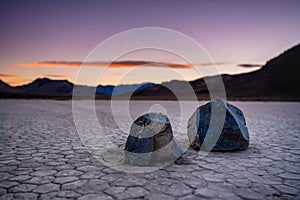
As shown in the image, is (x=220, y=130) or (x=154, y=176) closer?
(x=154, y=176)

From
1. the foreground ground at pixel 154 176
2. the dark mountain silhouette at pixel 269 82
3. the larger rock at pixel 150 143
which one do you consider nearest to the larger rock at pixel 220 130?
the foreground ground at pixel 154 176

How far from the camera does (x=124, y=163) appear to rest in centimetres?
430

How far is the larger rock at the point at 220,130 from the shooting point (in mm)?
5133

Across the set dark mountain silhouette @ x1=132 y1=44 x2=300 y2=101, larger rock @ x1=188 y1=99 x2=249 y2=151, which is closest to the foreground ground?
larger rock @ x1=188 y1=99 x2=249 y2=151

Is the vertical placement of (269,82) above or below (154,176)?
above

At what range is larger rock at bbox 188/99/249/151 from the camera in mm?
5133

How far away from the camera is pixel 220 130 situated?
513 centimetres

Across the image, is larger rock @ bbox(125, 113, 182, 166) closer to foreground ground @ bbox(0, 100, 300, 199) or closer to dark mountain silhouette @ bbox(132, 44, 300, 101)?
foreground ground @ bbox(0, 100, 300, 199)

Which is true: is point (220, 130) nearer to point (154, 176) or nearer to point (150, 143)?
point (150, 143)

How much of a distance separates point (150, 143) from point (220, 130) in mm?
1725

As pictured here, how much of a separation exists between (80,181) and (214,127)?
3003 mm

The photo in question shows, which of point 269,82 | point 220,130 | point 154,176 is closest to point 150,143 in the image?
point 154,176

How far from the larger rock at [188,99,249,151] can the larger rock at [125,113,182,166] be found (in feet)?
3.19

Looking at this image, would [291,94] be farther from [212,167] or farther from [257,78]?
[212,167]
